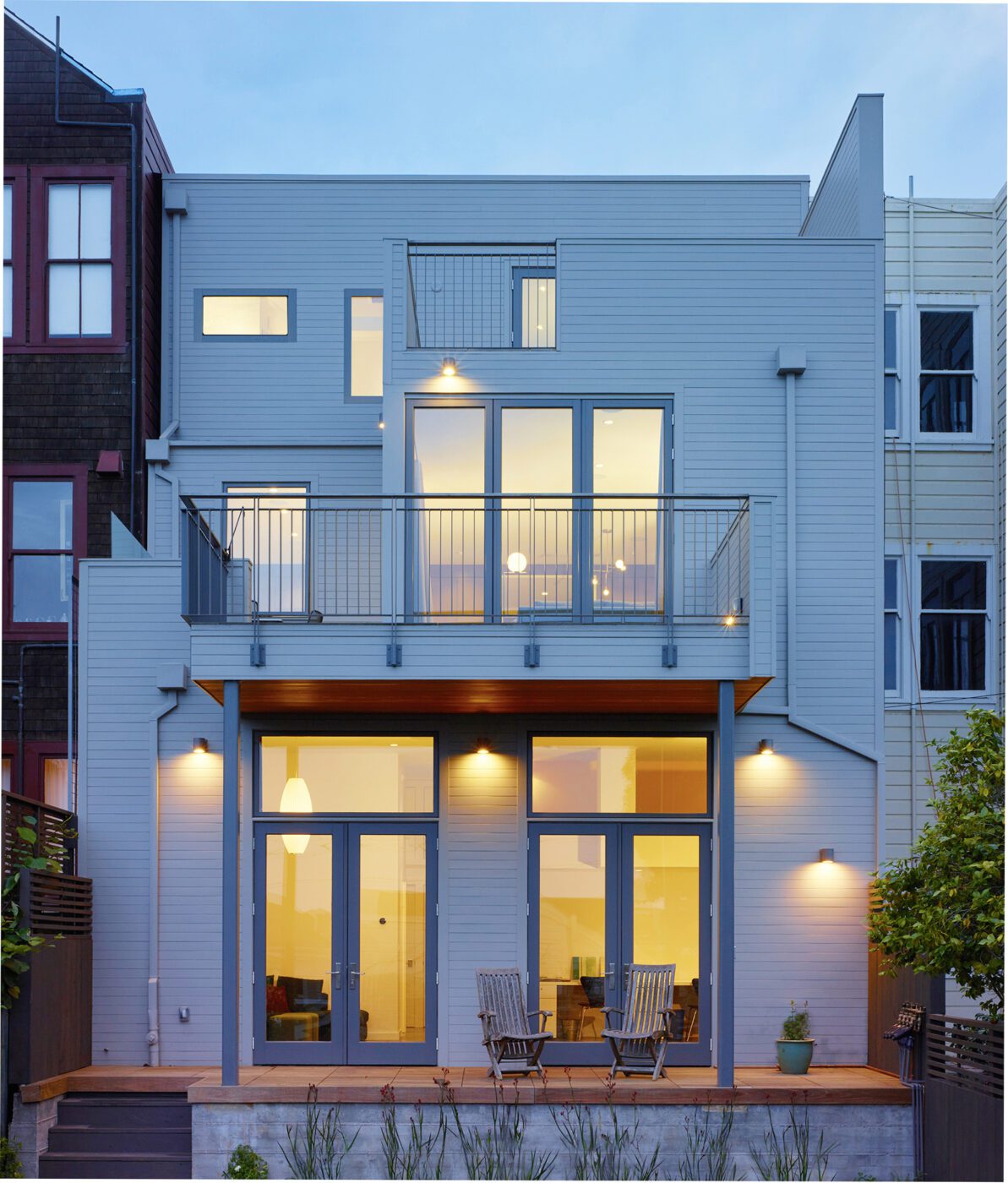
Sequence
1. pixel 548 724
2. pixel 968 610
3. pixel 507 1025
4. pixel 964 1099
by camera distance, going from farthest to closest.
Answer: pixel 968 610 → pixel 548 724 → pixel 507 1025 → pixel 964 1099

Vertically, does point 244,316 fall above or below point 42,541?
above

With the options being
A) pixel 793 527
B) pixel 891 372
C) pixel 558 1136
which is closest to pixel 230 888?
pixel 558 1136

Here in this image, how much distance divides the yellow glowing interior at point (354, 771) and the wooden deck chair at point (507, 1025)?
1.63 metres

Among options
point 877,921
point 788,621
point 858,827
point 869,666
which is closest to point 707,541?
point 788,621

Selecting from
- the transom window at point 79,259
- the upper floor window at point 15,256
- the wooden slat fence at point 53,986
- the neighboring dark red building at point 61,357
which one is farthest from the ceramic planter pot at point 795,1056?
the upper floor window at point 15,256

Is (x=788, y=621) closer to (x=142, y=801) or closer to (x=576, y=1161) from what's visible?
(x=576, y=1161)

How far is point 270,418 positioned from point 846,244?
5779mm

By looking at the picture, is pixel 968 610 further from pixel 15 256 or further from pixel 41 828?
pixel 15 256

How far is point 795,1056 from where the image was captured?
1048 centimetres

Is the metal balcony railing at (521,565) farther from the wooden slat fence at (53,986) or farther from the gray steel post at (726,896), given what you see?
the wooden slat fence at (53,986)

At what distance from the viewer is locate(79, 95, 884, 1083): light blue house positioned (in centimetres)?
1087

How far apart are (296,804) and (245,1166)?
10.1 feet

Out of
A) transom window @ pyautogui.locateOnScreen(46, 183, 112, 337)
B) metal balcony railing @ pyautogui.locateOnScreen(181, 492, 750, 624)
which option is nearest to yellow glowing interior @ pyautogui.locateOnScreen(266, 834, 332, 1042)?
metal balcony railing @ pyautogui.locateOnScreen(181, 492, 750, 624)

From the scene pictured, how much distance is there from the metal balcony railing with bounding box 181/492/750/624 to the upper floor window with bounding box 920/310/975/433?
3.48m
